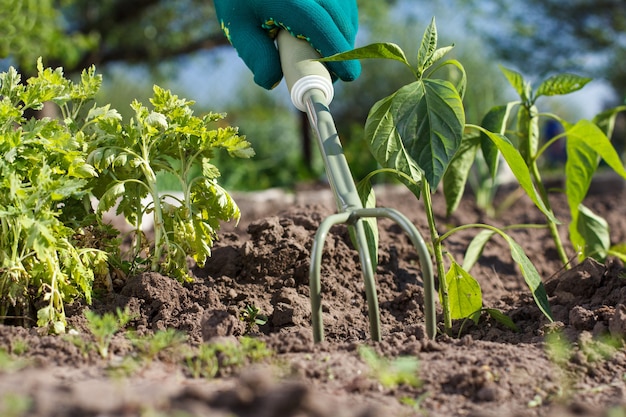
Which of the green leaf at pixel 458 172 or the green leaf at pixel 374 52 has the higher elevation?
the green leaf at pixel 374 52

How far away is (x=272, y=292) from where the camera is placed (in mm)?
2129

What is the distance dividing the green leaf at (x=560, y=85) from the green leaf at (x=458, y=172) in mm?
279

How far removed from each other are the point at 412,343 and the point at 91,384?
0.75m

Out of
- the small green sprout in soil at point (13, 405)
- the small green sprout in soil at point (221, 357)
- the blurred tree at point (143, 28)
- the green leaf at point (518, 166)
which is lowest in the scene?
the small green sprout in soil at point (13, 405)

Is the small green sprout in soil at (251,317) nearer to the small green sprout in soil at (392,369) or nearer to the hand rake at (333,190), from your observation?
the hand rake at (333,190)

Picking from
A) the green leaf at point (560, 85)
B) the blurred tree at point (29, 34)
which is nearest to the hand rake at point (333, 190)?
the green leaf at point (560, 85)

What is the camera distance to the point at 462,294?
193 cm

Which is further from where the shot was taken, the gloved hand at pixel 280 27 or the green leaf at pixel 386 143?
the gloved hand at pixel 280 27

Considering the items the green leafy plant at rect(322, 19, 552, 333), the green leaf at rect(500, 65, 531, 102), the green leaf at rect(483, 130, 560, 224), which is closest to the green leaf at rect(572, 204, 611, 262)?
the green leaf at rect(500, 65, 531, 102)

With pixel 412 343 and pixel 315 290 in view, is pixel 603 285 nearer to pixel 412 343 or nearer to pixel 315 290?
pixel 412 343

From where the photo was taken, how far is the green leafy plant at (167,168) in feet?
6.30

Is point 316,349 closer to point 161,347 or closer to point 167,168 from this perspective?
point 161,347

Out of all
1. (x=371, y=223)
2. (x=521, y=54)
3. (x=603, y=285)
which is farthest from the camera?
(x=521, y=54)

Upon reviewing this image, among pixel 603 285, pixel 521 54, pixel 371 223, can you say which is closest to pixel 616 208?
pixel 603 285
